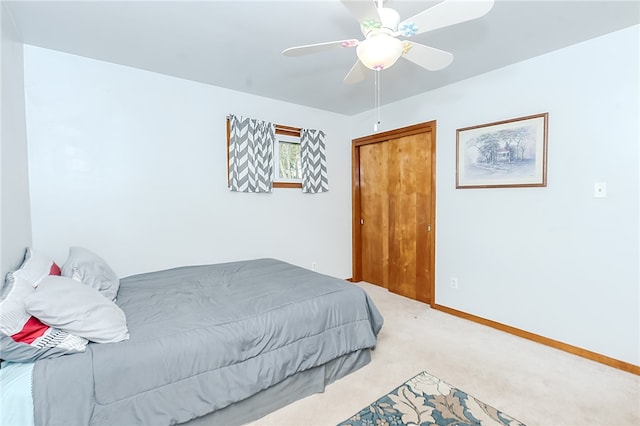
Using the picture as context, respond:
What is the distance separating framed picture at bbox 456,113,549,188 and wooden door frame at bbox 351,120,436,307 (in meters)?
0.32

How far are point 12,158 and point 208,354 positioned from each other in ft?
5.80

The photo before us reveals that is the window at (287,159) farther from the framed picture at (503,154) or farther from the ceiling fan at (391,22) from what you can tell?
the ceiling fan at (391,22)

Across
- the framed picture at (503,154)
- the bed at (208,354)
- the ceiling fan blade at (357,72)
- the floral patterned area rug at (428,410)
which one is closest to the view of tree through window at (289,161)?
the bed at (208,354)

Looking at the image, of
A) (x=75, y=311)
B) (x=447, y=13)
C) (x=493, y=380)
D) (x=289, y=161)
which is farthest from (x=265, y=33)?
(x=493, y=380)

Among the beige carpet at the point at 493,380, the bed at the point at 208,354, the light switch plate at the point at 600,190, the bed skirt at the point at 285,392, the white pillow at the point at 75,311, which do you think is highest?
the light switch plate at the point at 600,190

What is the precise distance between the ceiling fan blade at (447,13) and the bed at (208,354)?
1.66m

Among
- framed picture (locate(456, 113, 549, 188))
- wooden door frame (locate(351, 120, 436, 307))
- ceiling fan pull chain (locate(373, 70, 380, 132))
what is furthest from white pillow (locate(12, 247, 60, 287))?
framed picture (locate(456, 113, 549, 188))

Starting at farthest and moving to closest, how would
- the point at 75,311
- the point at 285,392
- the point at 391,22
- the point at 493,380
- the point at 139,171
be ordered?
the point at 139,171
the point at 493,380
the point at 285,392
the point at 391,22
the point at 75,311

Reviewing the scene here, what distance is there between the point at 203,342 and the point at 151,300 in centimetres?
69

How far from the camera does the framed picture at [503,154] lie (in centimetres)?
257

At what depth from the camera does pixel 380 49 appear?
148 cm

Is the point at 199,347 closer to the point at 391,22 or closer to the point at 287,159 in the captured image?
the point at 391,22

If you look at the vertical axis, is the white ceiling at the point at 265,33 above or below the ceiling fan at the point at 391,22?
above

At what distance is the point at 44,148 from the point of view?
2359mm
